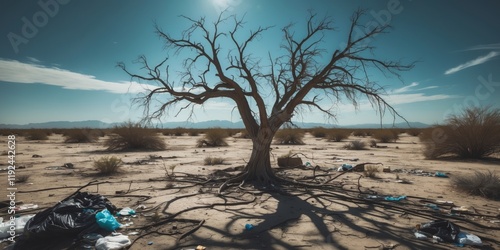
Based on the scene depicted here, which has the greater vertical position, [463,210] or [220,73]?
[220,73]

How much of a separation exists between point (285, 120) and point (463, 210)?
406 cm

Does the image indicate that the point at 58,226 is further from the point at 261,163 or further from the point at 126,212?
the point at 261,163

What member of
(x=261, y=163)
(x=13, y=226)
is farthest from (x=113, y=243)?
(x=261, y=163)

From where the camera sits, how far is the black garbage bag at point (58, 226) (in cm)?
337

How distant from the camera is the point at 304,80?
7441 millimetres

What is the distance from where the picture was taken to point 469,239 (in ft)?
11.3

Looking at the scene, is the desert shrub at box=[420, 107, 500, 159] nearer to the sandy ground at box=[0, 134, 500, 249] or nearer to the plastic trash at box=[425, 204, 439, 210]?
the sandy ground at box=[0, 134, 500, 249]

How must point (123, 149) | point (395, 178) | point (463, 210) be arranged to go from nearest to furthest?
point (463, 210)
point (395, 178)
point (123, 149)

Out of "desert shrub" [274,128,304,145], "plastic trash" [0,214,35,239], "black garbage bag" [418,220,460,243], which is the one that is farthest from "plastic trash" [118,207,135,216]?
"desert shrub" [274,128,304,145]

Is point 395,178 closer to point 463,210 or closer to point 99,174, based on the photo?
point 463,210

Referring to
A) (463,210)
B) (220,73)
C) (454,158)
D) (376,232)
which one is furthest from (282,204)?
(454,158)

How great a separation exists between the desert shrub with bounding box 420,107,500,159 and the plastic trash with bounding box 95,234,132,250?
552 inches

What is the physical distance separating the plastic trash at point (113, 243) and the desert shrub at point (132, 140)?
14917 millimetres

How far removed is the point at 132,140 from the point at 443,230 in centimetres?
1747
